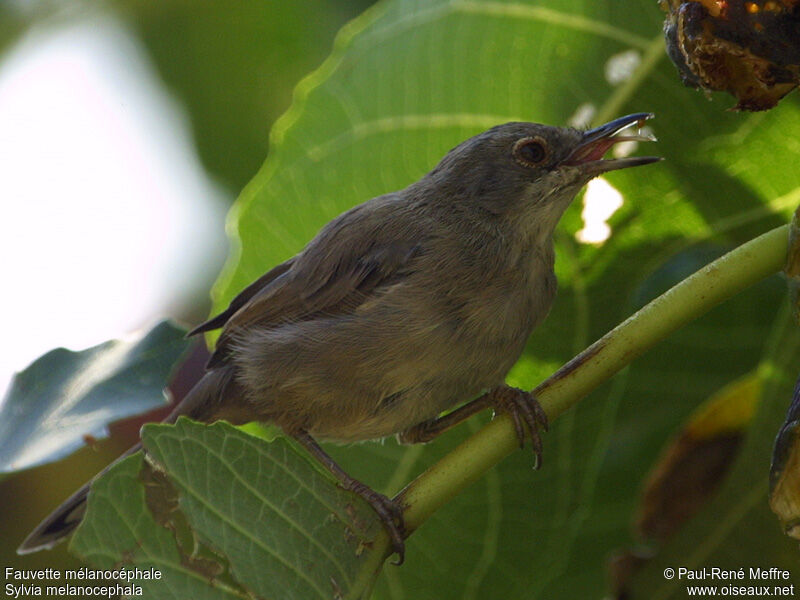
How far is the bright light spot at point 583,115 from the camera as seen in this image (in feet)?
9.32

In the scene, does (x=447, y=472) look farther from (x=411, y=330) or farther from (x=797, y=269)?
(x=411, y=330)

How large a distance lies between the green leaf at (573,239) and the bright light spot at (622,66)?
1cm

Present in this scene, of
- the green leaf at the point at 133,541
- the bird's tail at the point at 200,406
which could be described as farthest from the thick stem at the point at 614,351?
the bird's tail at the point at 200,406

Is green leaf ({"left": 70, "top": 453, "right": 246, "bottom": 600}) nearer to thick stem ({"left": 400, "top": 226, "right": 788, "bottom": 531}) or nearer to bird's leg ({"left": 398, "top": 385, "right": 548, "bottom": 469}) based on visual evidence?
thick stem ({"left": 400, "top": 226, "right": 788, "bottom": 531})

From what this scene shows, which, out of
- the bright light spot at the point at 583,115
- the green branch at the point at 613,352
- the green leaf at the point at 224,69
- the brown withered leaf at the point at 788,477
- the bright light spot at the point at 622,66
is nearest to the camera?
the brown withered leaf at the point at 788,477

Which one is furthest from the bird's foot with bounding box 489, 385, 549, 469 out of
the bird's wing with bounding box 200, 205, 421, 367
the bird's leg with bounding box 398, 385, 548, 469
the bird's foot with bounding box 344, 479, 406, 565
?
the bird's wing with bounding box 200, 205, 421, 367

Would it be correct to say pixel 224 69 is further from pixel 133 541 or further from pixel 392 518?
pixel 392 518

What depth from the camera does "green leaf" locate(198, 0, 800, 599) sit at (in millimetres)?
2662

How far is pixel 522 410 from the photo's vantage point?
8.49 feet

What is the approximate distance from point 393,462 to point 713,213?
124 centimetres

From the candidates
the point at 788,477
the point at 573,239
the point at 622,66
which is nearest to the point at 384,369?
the point at 573,239

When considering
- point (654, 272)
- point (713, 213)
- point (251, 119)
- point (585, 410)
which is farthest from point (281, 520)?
point (251, 119)

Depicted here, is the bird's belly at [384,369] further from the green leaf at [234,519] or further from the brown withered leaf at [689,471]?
the green leaf at [234,519]

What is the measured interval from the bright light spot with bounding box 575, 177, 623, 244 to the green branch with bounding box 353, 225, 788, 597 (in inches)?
38.7
